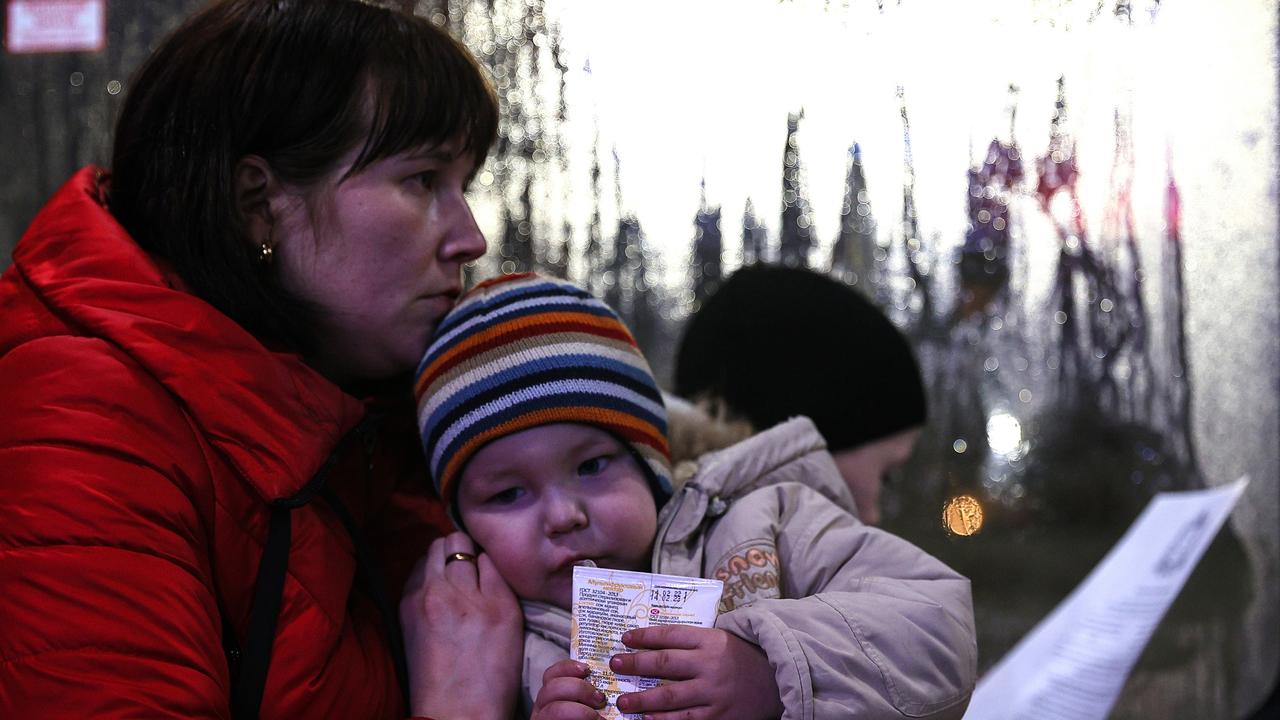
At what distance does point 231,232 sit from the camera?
105cm

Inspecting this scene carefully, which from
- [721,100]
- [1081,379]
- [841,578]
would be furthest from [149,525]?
[1081,379]

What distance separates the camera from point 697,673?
893 mm

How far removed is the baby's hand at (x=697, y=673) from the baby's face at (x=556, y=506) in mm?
144

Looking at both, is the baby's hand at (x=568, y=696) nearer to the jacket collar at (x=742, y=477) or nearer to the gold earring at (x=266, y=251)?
the jacket collar at (x=742, y=477)

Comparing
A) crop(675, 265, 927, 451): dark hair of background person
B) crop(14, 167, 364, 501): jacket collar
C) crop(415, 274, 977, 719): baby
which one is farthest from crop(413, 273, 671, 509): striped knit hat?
crop(675, 265, 927, 451): dark hair of background person

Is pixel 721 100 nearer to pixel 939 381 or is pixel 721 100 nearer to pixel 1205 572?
pixel 939 381

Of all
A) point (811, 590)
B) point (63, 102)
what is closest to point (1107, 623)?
point (811, 590)

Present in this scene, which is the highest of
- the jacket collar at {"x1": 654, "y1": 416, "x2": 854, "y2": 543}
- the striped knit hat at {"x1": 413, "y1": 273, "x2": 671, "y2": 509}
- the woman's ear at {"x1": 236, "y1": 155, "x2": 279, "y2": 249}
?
the woman's ear at {"x1": 236, "y1": 155, "x2": 279, "y2": 249}

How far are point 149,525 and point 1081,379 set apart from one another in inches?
47.4

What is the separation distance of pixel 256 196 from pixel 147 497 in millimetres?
358

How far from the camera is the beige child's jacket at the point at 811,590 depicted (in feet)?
2.99

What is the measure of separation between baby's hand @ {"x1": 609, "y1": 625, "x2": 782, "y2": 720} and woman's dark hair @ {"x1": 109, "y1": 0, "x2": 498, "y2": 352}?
49 centimetres

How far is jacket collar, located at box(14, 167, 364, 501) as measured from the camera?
93 cm

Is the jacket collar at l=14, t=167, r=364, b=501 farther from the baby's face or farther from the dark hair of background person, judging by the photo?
the dark hair of background person
